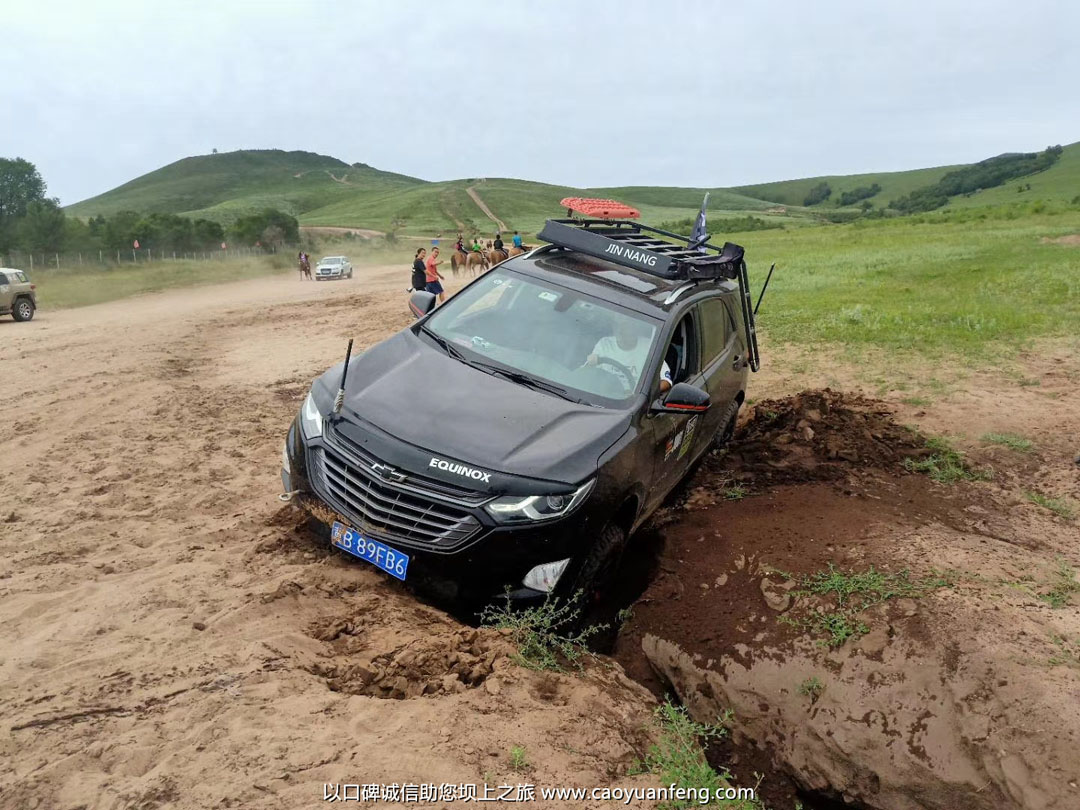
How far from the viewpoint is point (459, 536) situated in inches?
161

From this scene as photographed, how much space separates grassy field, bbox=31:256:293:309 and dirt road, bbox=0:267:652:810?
2548 centimetres

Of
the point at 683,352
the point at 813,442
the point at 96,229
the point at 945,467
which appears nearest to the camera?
the point at 683,352

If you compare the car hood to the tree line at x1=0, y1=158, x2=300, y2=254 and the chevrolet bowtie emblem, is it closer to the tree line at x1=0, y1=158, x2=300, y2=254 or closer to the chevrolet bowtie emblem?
the chevrolet bowtie emblem

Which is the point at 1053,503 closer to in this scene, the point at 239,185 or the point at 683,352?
the point at 683,352

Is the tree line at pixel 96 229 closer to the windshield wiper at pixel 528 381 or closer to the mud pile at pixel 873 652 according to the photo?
the windshield wiper at pixel 528 381

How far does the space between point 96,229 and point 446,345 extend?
193 feet

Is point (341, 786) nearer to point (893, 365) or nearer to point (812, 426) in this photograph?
point (812, 426)

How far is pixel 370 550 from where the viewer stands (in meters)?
4.35

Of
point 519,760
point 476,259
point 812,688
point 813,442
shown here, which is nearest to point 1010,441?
point 813,442

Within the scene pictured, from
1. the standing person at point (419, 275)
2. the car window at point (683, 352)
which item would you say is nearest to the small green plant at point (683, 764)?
the car window at point (683, 352)

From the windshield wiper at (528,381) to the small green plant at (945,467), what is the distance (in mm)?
4375

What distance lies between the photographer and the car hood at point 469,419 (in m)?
4.22

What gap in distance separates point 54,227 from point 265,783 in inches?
2260

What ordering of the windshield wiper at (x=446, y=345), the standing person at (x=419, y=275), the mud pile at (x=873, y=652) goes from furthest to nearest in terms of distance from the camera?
A: the standing person at (x=419, y=275)
the windshield wiper at (x=446, y=345)
the mud pile at (x=873, y=652)
